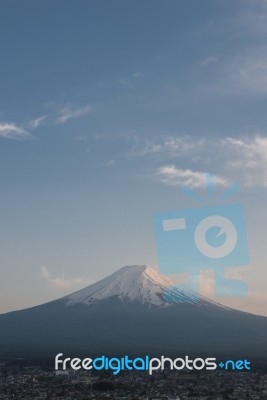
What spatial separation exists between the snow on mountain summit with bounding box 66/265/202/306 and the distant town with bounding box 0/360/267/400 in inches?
1482

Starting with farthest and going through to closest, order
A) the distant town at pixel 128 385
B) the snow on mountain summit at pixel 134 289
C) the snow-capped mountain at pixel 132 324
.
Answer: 1. the snow on mountain summit at pixel 134 289
2. the snow-capped mountain at pixel 132 324
3. the distant town at pixel 128 385

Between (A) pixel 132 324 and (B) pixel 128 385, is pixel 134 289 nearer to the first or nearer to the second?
(A) pixel 132 324

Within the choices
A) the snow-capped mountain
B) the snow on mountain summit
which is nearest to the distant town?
the snow-capped mountain

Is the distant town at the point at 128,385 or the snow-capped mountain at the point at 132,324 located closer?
the distant town at the point at 128,385

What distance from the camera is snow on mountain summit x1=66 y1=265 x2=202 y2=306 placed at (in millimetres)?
94688

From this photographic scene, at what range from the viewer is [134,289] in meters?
96.4

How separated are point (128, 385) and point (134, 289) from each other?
52.4 m

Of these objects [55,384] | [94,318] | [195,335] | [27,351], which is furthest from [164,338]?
[55,384]

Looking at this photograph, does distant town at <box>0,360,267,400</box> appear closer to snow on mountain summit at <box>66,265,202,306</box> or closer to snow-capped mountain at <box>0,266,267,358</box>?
snow-capped mountain at <box>0,266,267,358</box>

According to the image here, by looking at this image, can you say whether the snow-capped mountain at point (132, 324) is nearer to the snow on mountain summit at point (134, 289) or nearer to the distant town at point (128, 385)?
the snow on mountain summit at point (134, 289)

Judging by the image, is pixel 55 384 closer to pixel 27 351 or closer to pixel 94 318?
pixel 27 351

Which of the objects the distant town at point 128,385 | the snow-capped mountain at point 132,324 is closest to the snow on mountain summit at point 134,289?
the snow-capped mountain at point 132,324

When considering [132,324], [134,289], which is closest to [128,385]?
[132,324]

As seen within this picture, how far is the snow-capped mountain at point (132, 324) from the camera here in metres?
71.4
